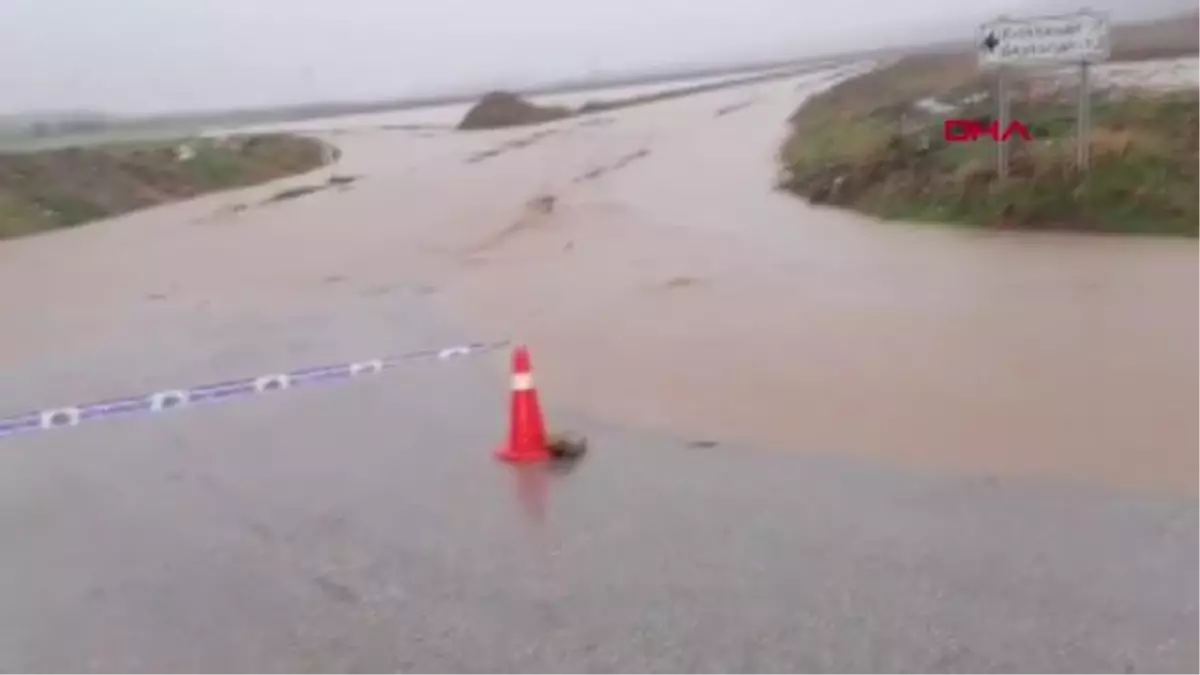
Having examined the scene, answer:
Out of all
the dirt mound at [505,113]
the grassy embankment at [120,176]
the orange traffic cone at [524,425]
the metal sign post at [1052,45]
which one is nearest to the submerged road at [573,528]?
the orange traffic cone at [524,425]

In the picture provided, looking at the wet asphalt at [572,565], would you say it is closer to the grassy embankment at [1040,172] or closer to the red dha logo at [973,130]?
the grassy embankment at [1040,172]

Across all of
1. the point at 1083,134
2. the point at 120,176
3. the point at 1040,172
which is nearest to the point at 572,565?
the point at 1083,134

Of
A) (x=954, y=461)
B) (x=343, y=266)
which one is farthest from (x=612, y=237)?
(x=954, y=461)

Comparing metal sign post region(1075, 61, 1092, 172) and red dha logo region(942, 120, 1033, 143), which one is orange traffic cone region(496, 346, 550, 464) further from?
red dha logo region(942, 120, 1033, 143)

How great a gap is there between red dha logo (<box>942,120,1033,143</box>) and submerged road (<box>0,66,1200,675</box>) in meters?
5.86

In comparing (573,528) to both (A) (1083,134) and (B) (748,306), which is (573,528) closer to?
(B) (748,306)

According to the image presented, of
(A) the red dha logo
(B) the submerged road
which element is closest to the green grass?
(A) the red dha logo

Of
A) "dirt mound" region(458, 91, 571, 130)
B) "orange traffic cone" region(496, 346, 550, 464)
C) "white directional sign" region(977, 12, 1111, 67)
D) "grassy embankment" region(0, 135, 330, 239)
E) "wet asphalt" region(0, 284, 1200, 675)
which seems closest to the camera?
"wet asphalt" region(0, 284, 1200, 675)

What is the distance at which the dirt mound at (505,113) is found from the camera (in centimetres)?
6359

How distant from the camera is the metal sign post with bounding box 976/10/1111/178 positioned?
49.8 ft

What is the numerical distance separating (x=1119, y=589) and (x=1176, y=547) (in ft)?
2.06

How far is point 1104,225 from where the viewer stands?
1490 cm

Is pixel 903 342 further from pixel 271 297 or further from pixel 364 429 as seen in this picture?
pixel 271 297

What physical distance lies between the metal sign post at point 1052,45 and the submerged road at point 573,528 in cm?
278
